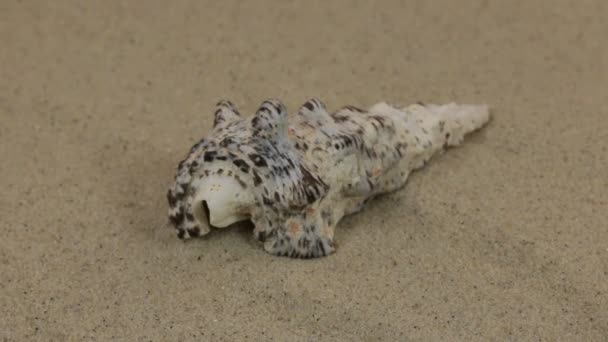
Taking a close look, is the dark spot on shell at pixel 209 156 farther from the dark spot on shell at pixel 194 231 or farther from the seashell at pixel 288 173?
the dark spot on shell at pixel 194 231

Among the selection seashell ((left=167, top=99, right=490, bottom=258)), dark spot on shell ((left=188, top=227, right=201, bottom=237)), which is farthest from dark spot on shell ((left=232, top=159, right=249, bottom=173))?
dark spot on shell ((left=188, top=227, right=201, bottom=237))

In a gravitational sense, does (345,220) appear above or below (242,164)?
below

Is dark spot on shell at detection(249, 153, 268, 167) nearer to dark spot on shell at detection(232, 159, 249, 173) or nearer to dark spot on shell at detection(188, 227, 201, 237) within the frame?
dark spot on shell at detection(232, 159, 249, 173)

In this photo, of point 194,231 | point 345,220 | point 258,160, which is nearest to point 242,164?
point 258,160

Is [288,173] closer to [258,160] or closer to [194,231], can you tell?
[258,160]

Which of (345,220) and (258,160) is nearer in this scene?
(258,160)
